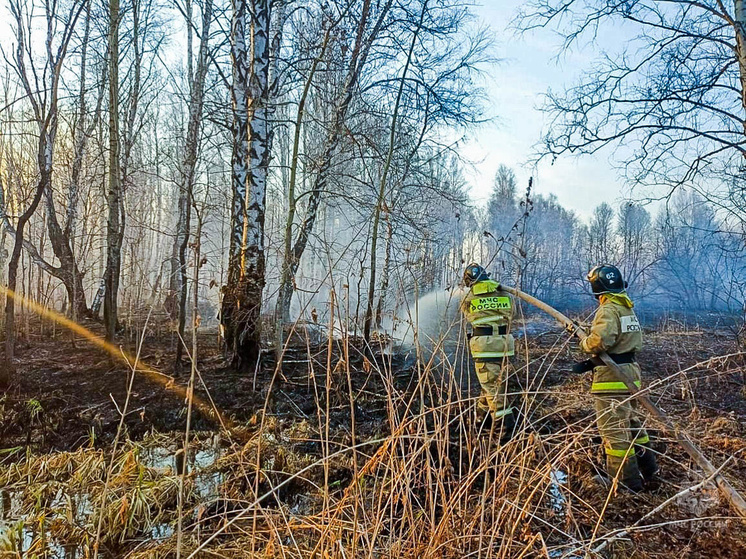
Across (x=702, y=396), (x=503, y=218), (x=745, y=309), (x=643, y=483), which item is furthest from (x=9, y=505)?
(x=503, y=218)

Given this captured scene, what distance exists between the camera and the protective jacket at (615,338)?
11.2 ft

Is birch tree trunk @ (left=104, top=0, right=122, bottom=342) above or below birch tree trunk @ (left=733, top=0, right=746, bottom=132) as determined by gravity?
below

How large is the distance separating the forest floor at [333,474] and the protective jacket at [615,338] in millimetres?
286

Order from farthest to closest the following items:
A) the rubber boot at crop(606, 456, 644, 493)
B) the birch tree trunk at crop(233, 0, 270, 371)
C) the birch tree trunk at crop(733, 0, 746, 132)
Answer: the birch tree trunk at crop(233, 0, 270, 371)
the birch tree trunk at crop(733, 0, 746, 132)
the rubber boot at crop(606, 456, 644, 493)

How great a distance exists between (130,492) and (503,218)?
3869cm

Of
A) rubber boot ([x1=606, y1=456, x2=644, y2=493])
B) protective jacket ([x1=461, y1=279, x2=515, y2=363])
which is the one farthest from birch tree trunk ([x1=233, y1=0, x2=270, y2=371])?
rubber boot ([x1=606, y1=456, x2=644, y2=493])

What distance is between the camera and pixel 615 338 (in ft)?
11.4

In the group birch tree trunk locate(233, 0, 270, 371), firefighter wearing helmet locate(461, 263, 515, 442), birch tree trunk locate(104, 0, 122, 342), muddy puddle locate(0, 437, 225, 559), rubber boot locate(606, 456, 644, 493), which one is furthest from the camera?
birch tree trunk locate(233, 0, 270, 371)

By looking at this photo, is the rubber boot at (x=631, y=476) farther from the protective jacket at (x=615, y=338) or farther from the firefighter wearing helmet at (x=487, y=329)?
the firefighter wearing helmet at (x=487, y=329)

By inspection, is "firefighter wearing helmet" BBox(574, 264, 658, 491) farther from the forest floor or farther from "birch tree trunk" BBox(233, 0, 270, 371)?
"birch tree trunk" BBox(233, 0, 270, 371)

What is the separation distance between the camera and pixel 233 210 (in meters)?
6.61

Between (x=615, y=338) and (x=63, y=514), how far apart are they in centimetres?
417

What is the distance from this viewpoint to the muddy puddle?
8.18 feet

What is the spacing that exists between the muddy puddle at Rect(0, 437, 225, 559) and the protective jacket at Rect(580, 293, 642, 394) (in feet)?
10.1
